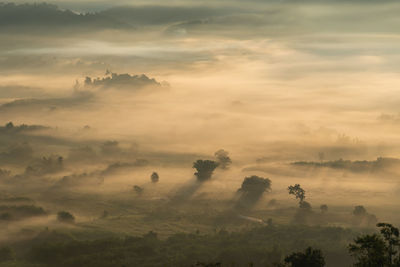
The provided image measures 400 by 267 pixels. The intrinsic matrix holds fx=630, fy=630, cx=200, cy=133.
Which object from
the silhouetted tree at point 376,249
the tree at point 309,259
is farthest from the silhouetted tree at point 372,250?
the tree at point 309,259

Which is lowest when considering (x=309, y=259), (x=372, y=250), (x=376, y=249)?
(x=372, y=250)

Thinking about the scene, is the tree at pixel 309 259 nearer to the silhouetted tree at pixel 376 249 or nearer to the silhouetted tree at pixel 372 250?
the silhouetted tree at pixel 376 249

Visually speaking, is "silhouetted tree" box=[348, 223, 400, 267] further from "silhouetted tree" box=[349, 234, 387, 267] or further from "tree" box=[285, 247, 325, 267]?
"tree" box=[285, 247, 325, 267]

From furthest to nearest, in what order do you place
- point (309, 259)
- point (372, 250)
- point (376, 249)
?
point (309, 259)
point (372, 250)
point (376, 249)

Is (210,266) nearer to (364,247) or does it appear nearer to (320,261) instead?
(320,261)

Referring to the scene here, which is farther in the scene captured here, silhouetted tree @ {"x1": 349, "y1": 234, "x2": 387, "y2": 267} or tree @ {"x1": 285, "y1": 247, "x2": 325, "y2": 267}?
tree @ {"x1": 285, "y1": 247, "x2": 325, "y2": 267}

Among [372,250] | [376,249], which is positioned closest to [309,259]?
[372,250]

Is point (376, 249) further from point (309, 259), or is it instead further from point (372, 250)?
point (309, 259)

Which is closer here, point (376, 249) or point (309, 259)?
point (376, 249)

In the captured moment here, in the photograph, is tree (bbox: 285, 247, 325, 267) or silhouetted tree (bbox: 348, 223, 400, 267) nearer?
silhouetted tree (bbox: 348, 223, 400, 267)

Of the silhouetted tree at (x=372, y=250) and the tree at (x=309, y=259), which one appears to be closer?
the silhouetted tree at (x=372, y=250)

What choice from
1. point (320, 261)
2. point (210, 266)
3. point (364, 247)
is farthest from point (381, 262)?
point (210, 266)

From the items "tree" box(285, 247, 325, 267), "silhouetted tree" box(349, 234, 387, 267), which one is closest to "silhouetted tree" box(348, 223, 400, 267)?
"silhouetted tree" box(349, 234, 387, 267)

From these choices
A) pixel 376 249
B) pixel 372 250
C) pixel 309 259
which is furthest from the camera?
pixel 309 259
